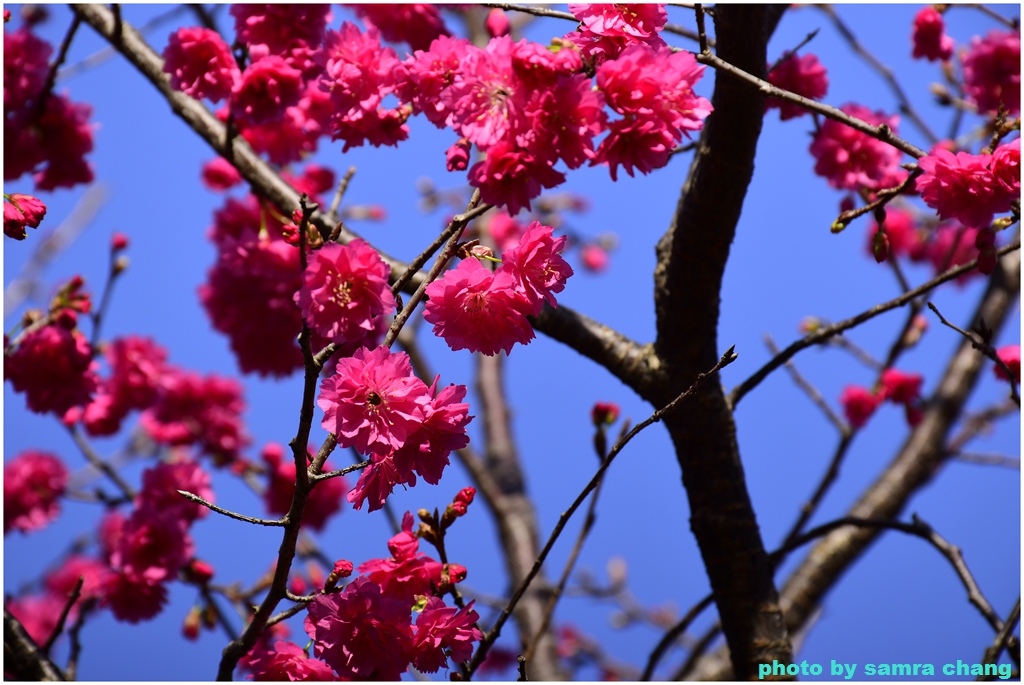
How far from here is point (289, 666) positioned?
1.33 metres

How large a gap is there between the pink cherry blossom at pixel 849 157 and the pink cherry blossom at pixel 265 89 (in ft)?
4.05

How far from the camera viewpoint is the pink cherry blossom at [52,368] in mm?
2211

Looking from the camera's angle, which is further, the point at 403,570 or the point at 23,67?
the point at 23,67

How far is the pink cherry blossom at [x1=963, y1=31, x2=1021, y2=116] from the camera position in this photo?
242 cm

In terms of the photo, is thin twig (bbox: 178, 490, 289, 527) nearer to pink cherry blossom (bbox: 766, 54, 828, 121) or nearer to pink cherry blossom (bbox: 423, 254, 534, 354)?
pink cherry blossom (bbox: 423, 254, 534, 354)

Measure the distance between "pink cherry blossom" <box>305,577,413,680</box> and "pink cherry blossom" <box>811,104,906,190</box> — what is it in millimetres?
1442

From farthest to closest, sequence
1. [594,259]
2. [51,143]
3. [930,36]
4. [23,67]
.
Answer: [594,259] < [930,36] < [51,143] < [23,67]

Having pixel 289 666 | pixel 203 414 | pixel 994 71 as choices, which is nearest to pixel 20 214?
pixel 289 666

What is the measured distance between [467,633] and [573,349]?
2.41 feet

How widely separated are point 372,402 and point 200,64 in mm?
1148

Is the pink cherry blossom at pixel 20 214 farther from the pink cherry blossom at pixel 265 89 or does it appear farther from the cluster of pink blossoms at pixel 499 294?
the cluster of pink blossoms at pixel 499 294

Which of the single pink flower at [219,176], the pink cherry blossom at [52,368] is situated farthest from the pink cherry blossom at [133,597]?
the single pink flower at [219,176]

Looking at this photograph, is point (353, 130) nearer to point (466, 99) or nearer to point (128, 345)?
point (466, 99)

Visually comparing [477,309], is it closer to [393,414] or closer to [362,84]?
[393,414]
